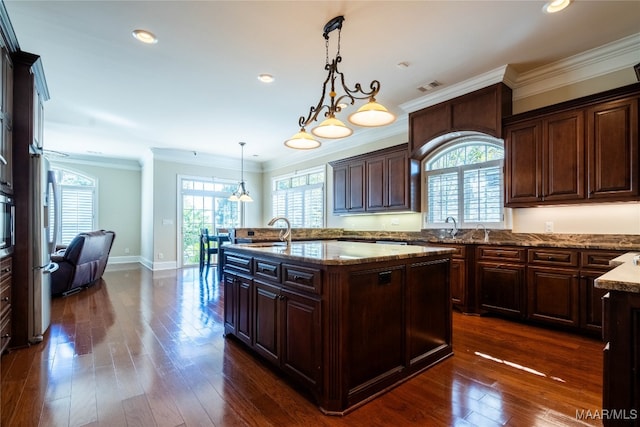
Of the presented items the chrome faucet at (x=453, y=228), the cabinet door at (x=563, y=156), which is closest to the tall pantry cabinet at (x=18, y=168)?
the chrome faucet at (x=453, y=228)

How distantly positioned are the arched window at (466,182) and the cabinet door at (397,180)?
Result: 353mm

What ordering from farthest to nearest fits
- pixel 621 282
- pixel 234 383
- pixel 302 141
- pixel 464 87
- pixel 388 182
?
pixel 388 182
pixel 464 87
pixel 302 141
pixel 234 383
pixel 621 282

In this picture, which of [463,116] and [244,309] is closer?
[244,309]

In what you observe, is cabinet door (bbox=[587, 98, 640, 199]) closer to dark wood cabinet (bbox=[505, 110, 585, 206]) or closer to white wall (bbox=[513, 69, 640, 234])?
dark wood cabinet (bbox=[505, 110, 585, 206])

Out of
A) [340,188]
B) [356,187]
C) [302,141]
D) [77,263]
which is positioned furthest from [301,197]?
[302,141]

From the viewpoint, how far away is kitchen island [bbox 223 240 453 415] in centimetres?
179

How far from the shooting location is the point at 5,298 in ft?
8.30

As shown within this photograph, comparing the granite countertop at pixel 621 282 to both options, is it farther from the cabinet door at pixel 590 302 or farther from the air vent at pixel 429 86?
the air vent at pixel 429 86

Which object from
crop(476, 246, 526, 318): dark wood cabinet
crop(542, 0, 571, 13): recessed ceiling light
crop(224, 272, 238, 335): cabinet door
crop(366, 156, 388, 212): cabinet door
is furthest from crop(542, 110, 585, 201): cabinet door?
crop(224, 272, 238, 335): cabinet door

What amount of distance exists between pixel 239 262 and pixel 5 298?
1935 millimetres

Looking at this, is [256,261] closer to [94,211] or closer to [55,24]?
[55,24]

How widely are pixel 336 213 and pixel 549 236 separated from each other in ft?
11.7

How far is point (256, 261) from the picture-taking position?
2.44 metres

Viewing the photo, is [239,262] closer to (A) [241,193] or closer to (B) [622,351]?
(B) [622,351]
